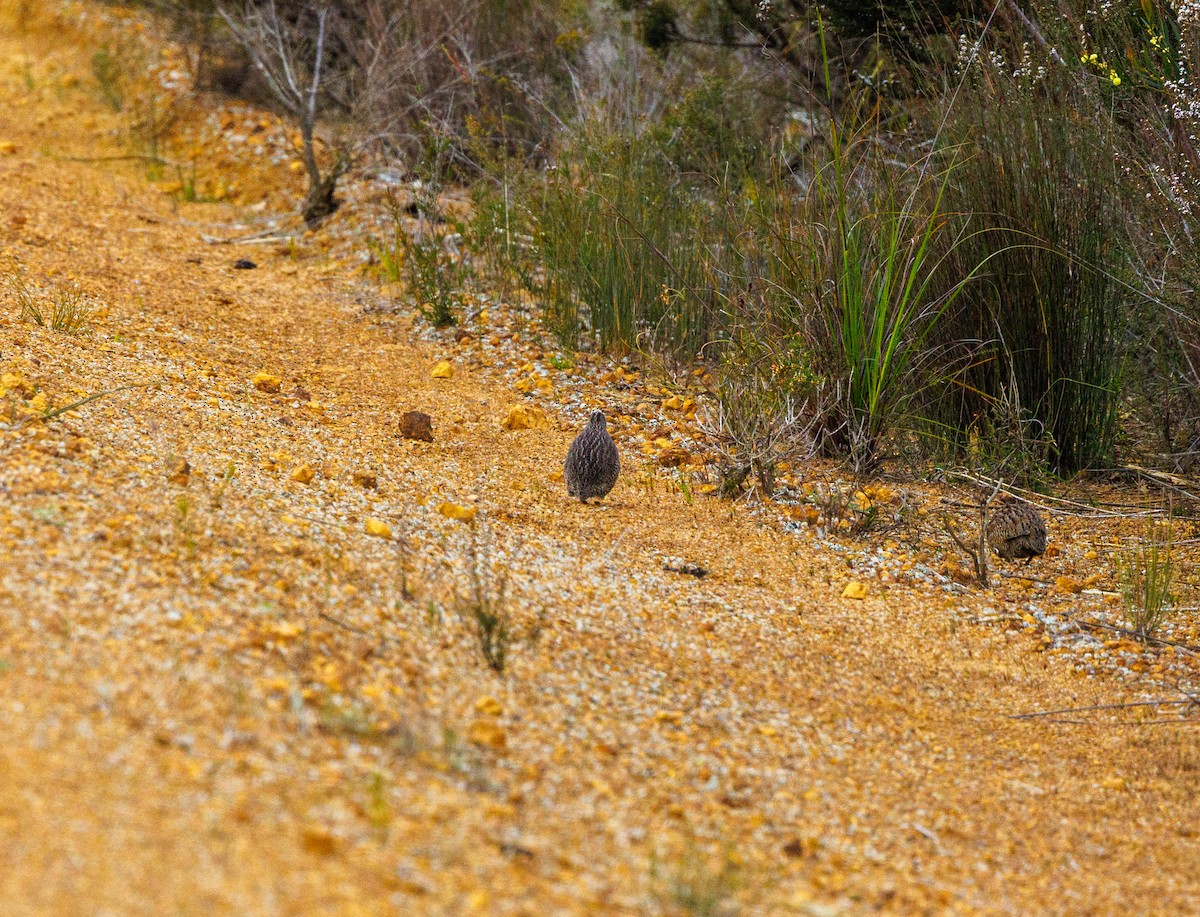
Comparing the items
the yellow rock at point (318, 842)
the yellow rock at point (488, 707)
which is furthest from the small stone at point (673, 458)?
the yellow rock at point (318, 842)

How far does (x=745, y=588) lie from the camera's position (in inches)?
128

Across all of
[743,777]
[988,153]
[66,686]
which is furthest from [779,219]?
[66,686]

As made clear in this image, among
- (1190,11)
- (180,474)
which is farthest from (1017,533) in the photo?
(180,474)

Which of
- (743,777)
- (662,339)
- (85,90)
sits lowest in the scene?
(743,777)

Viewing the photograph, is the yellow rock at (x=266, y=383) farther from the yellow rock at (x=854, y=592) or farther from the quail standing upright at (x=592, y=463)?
the yellow rock at (x=854, y=592)

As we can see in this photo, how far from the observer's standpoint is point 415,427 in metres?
4.04

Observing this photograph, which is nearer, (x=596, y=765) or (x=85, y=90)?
(x=596, y=765)

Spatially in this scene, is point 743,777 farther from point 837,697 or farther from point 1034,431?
point 1034,431

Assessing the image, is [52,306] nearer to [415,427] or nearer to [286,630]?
[415,427]

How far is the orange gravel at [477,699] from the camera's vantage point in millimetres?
1731

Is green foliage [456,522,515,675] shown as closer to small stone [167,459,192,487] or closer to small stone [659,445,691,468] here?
small stone [167,459,192,487]

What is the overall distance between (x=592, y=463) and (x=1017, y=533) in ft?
4.30

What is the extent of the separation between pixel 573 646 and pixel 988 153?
2.51 m

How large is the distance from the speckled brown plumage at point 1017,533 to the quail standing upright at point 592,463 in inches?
46.5
